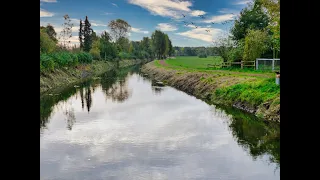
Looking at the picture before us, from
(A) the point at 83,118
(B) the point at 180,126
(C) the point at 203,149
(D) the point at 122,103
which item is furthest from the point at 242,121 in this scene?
(D) the point at 122,103

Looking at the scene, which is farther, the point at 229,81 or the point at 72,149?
the point at 229,81

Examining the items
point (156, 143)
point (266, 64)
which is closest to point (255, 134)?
point (156, 143)

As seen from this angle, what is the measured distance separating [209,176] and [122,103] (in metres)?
8.68

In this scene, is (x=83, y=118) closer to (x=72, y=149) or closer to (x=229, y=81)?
(x=72, y=149)

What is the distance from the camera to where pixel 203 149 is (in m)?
6.75

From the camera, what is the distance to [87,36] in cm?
3406

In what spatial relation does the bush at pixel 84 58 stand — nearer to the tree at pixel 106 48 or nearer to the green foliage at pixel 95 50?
the green foliage at pixel 95 50

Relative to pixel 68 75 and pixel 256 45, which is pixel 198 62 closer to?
pixel 256 45

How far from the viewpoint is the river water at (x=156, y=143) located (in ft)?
17.8

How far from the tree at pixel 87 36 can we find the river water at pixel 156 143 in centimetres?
2104

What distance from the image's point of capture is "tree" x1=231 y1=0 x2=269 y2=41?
73.2 ft

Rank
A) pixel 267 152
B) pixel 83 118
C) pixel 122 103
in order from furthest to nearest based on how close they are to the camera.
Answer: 1. pixel 122 103
2. pixel 83 118
3. pixel 267 152
